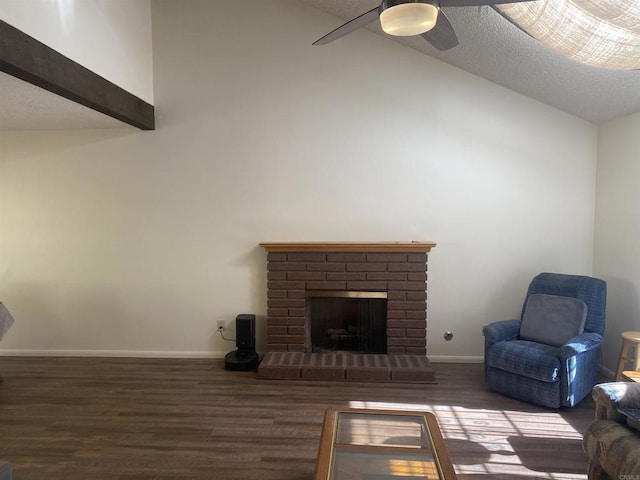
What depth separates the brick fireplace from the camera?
3.76 metres

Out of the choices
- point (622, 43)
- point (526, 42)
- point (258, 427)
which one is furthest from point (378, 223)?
point (622, 43)

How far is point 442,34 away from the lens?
214cm

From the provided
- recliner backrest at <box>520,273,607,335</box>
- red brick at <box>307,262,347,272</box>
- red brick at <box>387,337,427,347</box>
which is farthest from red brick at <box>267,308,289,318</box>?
recliner backrest at <box>520,273,607,335</box>

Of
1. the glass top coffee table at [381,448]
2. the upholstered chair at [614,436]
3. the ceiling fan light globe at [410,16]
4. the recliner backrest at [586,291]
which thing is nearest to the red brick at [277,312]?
the glass top coffee table at [381,448]

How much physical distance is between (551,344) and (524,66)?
2199 millimetres

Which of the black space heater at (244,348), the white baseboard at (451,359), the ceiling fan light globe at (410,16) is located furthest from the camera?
the white baseboard at (451,359)

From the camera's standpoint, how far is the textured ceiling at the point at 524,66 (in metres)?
2.80

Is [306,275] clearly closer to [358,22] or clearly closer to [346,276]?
[346,276]

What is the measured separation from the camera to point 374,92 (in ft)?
12.6

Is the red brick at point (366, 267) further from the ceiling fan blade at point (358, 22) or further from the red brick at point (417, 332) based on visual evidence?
the ceiling fan blade at point (358, 22)

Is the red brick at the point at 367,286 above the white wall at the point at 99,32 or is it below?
below

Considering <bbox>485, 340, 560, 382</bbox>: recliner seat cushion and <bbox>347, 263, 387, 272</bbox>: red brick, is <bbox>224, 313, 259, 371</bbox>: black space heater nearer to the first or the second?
<bbox>347, 263, 387, 272</bbox>: red brick

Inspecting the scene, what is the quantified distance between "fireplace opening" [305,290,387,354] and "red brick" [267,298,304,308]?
11 cm

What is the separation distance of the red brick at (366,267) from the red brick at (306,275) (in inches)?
10.6
